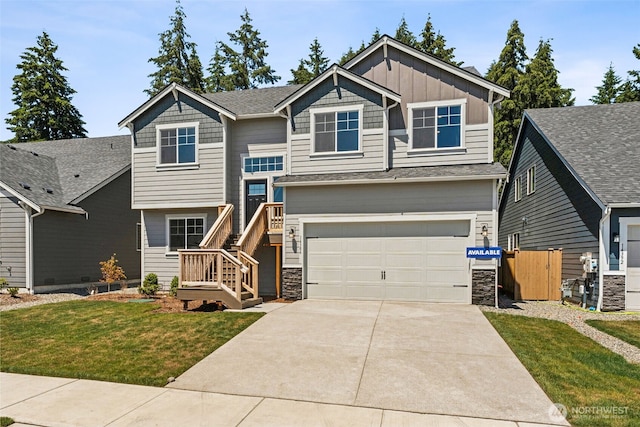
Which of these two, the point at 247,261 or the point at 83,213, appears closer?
the point at 247,261

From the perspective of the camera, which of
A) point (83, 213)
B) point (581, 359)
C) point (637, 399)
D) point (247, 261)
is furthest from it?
point (83, 213)

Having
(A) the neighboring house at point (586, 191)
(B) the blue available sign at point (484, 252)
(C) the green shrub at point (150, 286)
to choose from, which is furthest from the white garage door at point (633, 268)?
(C) the green shrub at point (150, 286)

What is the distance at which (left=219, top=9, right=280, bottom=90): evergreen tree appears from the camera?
36.7m

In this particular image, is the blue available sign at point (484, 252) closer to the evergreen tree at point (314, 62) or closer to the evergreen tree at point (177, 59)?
the evergreen tree at point (314, 62)

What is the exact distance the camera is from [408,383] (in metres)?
5.63

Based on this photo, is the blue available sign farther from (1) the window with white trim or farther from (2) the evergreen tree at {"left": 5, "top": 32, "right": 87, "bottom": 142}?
(2) the evergreen tree at {"left": 5, "top": 32, "right": 87, "bottom": 142}

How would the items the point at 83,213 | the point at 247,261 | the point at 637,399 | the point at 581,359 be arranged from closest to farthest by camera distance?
the point at 637,399
the point at 581,359
the point at 247,261
the point at 83,213

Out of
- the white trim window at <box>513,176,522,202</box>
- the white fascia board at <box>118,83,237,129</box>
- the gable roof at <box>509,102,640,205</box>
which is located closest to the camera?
the gable roof at <box>509,102,640,205</box>

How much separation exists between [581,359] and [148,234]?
1405 centimetres

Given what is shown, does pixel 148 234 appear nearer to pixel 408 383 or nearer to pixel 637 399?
pixel 408 383

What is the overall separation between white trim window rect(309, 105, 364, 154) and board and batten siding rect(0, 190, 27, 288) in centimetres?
1134

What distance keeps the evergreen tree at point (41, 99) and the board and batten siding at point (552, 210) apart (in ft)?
126

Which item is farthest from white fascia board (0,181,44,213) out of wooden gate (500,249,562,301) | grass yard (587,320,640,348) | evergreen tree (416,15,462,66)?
evergreen tree (416,15,462,66)

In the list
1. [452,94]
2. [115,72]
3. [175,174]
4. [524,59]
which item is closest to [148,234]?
[175,174]
